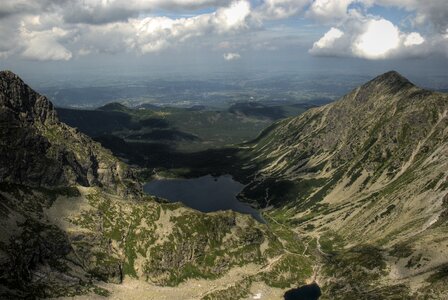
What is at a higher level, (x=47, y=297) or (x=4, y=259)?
(x=4, y=259)
